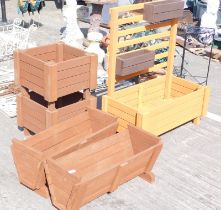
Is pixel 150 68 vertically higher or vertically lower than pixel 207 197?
higher

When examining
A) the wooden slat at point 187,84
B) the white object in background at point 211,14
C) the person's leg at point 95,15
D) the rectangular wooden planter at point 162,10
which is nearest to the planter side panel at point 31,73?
the rectangular wooden planter at point 162,10

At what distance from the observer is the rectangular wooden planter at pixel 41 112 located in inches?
339

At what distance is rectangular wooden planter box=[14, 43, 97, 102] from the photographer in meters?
8.32

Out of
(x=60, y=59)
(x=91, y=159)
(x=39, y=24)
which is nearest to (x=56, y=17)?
(x=39, y=24)

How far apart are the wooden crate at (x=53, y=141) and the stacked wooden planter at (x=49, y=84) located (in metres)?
0.34

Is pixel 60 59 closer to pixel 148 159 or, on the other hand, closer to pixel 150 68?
pixel 150 68

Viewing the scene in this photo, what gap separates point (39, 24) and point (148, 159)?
11366mm

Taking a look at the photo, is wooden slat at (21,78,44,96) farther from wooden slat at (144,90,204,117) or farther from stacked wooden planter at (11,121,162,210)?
wooden slat at (144,90,204,117)

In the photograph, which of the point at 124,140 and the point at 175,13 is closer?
the point at 124,140

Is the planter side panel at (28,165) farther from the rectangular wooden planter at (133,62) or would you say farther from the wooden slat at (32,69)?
the rectangular wooden planter at (133,62)

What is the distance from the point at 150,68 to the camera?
10172mm

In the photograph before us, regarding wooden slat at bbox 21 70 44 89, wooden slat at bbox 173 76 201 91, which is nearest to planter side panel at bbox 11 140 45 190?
wooden slat at bbox 21 70 44 89

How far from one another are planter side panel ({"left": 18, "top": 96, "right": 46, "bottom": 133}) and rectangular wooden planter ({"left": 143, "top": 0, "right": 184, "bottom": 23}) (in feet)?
9.11

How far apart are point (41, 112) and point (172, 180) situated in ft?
9.16
